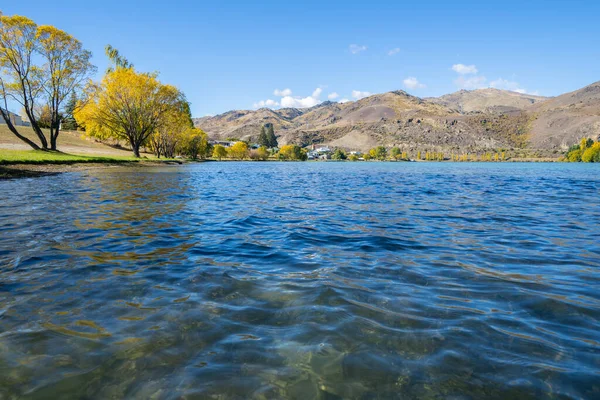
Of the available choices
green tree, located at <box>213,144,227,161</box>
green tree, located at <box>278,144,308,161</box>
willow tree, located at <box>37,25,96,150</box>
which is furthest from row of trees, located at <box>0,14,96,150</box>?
green tree, located at <box>278,144,308,161</box>

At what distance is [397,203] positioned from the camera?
58.6 feet

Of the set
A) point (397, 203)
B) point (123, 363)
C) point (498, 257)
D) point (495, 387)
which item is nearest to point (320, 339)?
point (495, 387)

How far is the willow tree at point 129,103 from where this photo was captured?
177 ft

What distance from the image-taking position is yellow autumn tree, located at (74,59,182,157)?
177 feet

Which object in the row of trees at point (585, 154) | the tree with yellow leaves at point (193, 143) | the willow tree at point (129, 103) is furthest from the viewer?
the row of trees at point (585, 154)

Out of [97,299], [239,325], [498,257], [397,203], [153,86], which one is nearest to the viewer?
[239,325]

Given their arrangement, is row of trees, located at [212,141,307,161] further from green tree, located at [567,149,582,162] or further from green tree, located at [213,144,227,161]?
green tree, located at [567,149,582,162]

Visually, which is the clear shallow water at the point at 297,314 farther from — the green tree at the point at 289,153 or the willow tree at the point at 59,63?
the green tree at the point at 289,153

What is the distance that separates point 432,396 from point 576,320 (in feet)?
9.76

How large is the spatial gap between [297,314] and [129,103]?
61422 mm

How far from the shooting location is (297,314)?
15.8 feet

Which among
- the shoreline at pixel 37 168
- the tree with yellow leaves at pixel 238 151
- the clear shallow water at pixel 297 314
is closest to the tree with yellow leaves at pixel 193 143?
the tree with yellow leaves at pixel 238 151

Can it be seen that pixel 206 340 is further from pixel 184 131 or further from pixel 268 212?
pixel 184 131

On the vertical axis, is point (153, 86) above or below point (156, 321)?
above
